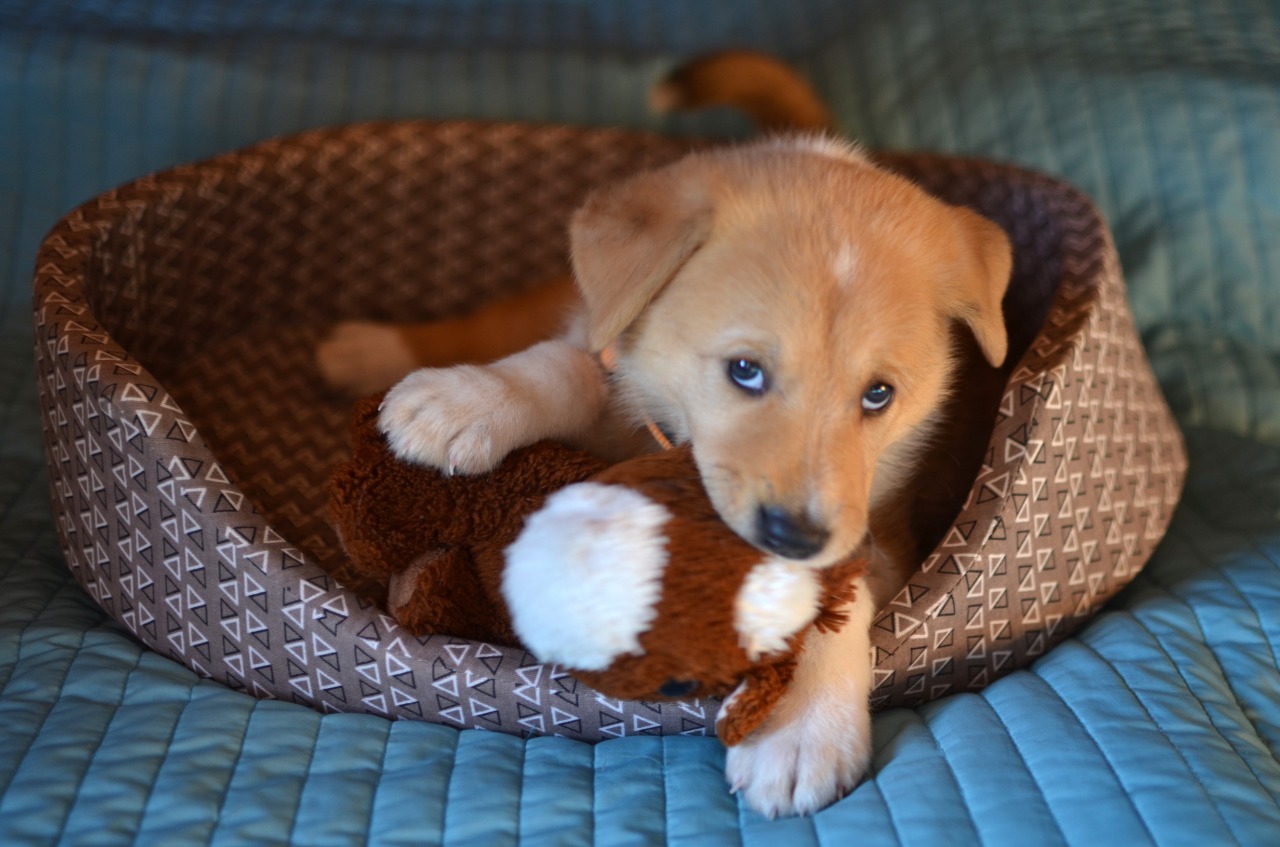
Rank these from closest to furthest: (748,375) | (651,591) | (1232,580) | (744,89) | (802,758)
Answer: (651,591), (802,758), (748,375), (1232,580), (744,89)

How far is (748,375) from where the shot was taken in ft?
5.01

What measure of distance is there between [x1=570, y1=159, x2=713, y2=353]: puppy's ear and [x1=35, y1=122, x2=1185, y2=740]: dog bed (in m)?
0.52

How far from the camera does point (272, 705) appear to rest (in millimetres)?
1567

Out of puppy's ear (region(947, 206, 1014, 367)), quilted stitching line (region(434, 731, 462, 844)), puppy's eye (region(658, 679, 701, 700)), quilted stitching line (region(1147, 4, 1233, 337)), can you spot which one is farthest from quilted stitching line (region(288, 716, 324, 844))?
quilted stitching line (region(1147, 4, 1233, 337))

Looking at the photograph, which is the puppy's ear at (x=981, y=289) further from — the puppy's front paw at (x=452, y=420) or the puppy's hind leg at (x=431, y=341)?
the puppy's hind leg at (x=431, y=341)

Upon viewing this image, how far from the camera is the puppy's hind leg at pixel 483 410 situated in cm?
152

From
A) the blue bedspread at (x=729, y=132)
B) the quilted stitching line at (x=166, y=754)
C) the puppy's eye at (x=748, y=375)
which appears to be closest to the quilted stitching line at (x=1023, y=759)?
→ the blue bedspread at (x=729, y=132)

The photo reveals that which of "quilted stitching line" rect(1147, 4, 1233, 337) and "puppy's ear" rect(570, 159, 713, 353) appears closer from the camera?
"puppy's ear" rect(570, 159, 713, 353)

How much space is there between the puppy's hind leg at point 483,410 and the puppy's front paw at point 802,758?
21.4 inches

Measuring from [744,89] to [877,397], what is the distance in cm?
127

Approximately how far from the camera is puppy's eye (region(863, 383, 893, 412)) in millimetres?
1574

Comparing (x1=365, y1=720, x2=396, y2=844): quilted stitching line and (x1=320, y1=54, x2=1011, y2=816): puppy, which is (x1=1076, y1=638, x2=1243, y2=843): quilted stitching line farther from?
(x1=365, y1=720, x2=396, y2=844): quilted stitching line

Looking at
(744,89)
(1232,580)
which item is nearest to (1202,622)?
(1232,580)

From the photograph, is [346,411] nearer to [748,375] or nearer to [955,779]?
[748,375]
